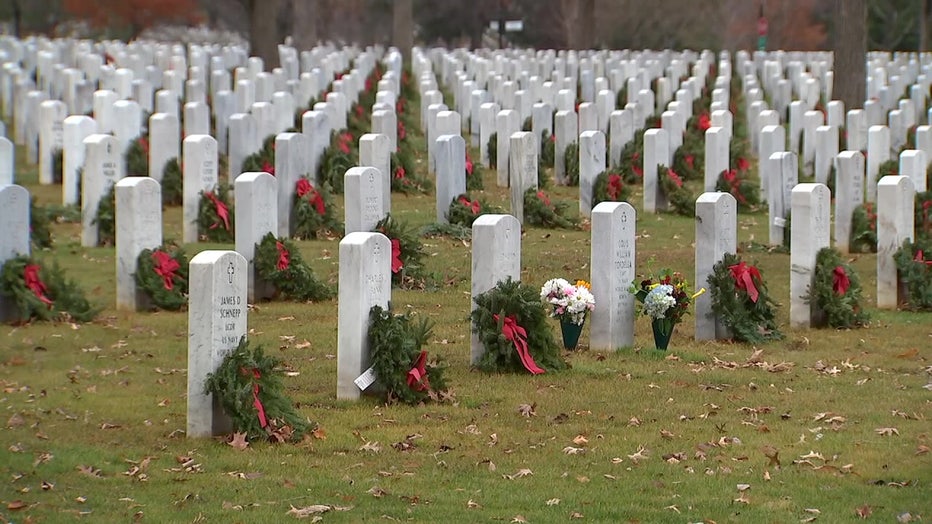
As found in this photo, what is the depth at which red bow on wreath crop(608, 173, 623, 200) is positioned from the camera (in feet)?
61.6

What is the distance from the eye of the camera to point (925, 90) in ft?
102

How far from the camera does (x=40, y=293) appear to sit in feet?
41.1

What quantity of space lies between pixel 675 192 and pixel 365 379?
1043 centimetres

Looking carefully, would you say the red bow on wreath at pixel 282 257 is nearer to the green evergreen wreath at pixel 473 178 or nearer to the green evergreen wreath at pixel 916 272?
the green evergreen wreath at pixel 916 272

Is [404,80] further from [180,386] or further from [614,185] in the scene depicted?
[180,386]

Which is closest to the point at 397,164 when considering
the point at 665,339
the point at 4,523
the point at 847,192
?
the point at 847,192

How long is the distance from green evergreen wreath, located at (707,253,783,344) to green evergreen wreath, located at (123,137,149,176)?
937 cm

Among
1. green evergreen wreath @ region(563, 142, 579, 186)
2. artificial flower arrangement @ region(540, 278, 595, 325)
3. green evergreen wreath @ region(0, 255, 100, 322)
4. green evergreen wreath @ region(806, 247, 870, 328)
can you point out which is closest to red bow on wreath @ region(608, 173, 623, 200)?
green evergreen wreath @ region(563, 142, 579, 186)

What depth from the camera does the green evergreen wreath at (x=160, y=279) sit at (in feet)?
42.9

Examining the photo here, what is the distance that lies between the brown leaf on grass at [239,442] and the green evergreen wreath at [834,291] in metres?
5.57

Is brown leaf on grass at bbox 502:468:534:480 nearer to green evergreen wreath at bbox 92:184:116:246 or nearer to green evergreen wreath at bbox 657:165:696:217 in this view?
green evergreen wreath at bbox 92:184:116:246

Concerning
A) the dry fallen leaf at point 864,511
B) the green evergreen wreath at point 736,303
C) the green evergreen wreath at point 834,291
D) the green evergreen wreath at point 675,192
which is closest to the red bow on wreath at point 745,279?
the green evergreen wreath at point 736,303

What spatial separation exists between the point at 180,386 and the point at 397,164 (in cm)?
1046

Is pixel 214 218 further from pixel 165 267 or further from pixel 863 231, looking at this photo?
pixel 863 231
